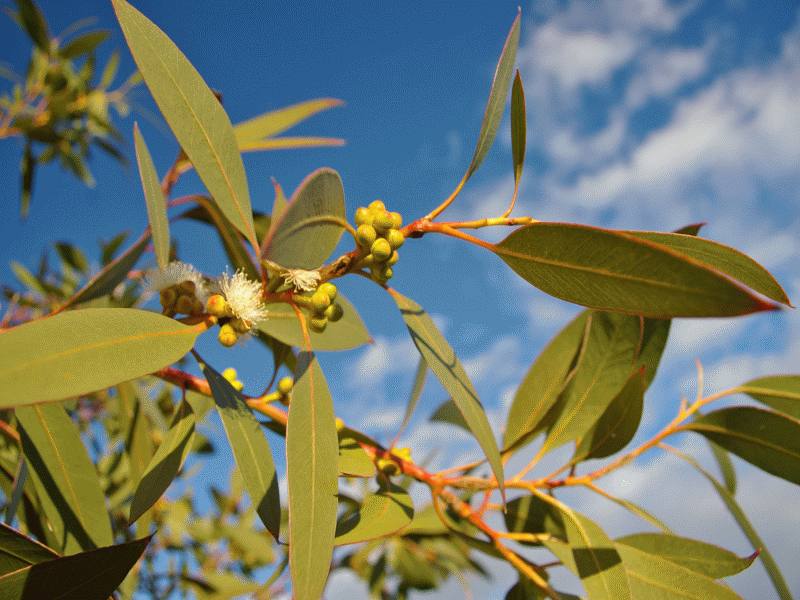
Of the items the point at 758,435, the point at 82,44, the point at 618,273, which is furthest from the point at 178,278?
the point at 82,44

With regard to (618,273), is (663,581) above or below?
below

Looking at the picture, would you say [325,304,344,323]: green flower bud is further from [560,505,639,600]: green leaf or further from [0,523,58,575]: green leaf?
[560,505,639,600]: green leaf

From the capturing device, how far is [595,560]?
100cm

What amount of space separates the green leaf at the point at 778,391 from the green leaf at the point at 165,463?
1203 mm

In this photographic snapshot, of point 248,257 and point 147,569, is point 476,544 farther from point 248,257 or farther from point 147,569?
point 147,569

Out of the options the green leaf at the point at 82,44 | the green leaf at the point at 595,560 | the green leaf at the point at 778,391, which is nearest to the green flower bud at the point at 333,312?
the green leaf at the point at 595,560

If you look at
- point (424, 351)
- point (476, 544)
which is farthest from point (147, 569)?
point (424, 351)

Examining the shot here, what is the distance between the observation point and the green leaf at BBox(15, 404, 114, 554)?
0.91 metres

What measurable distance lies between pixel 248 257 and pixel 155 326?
1.48 feet

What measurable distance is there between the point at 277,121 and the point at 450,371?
115cm

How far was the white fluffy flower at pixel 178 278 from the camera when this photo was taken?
36.6 inches

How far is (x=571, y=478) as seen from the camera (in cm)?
116

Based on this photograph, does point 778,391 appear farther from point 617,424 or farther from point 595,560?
point 595,560

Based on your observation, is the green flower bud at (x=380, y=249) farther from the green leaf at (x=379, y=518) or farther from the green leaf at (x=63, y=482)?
the green leaf at (x=63, y=482)
